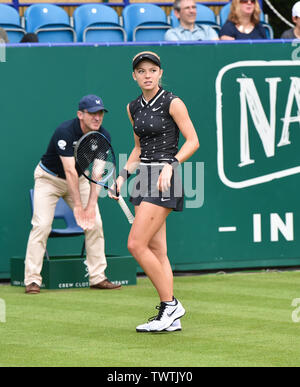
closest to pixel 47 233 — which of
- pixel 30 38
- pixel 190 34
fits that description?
pixel 30 38

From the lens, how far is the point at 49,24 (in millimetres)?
12672

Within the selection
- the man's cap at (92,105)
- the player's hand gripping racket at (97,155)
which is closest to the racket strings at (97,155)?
the player's hand gripping racket at (97,155)

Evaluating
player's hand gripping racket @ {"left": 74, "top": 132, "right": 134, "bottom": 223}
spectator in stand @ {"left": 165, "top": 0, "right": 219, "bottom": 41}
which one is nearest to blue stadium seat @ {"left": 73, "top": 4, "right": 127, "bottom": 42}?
spectator in stand @ {"left": 165, "top": 0, "right": 219, "bottom": 41}

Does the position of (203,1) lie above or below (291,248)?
above

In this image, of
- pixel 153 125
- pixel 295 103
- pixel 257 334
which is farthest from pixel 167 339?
pixel 295 103

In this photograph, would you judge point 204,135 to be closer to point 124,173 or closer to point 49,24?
point 49,24

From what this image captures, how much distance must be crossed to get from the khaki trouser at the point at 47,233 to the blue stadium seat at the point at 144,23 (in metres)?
3.29

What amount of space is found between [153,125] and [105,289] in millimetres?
3288

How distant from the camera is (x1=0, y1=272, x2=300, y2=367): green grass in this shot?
6.29 m

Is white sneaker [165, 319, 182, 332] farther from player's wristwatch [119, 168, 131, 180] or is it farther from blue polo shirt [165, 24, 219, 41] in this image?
blue polo shirt [165, 24, 219, 41]

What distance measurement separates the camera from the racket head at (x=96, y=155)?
317 inches

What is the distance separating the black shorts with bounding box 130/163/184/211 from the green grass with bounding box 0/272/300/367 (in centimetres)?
98

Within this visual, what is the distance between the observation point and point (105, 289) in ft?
33.0

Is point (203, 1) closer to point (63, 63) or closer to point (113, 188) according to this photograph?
point (63, 63)
